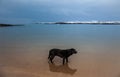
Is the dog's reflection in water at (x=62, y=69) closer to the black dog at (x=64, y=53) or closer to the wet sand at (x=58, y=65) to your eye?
the wet sand at (x=58, y=65)

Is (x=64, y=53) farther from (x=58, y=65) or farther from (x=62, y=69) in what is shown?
(x=62, y=69)

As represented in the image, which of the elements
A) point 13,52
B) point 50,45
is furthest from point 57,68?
point 50,45

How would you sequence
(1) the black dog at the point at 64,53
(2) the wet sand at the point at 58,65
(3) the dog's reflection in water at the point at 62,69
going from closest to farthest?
(2) the wet sand at the point at 58,65, (3) the dog's reflection in water at the point at 62,69, (1) the black dog at the point at 64,53

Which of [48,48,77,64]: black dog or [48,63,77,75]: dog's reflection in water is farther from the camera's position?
[48,48,77,64]: black dog

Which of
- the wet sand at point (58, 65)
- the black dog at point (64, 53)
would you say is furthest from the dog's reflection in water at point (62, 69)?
the black dog at point (64, 53)

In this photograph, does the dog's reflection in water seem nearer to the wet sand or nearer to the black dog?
the wet sand

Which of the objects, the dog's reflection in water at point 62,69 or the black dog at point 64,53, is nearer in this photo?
the dog's reflection in water at point 62,69

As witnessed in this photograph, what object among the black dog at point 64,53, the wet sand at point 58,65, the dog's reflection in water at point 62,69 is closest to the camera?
the wet sand at point 58,65

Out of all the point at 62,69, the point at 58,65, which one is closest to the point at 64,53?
the point at 58,65

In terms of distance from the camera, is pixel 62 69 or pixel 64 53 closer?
pixel 62 69

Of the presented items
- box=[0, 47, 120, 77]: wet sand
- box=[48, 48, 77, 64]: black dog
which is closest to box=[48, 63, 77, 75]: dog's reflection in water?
box=[0, 47, 120, 77]: wet sand

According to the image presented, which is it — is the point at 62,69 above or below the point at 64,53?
below

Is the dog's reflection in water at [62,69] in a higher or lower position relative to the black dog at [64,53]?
lower

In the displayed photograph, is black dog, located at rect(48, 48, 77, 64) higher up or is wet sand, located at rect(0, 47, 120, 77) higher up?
black dog, located at rect(48, 48, 77, 64)
